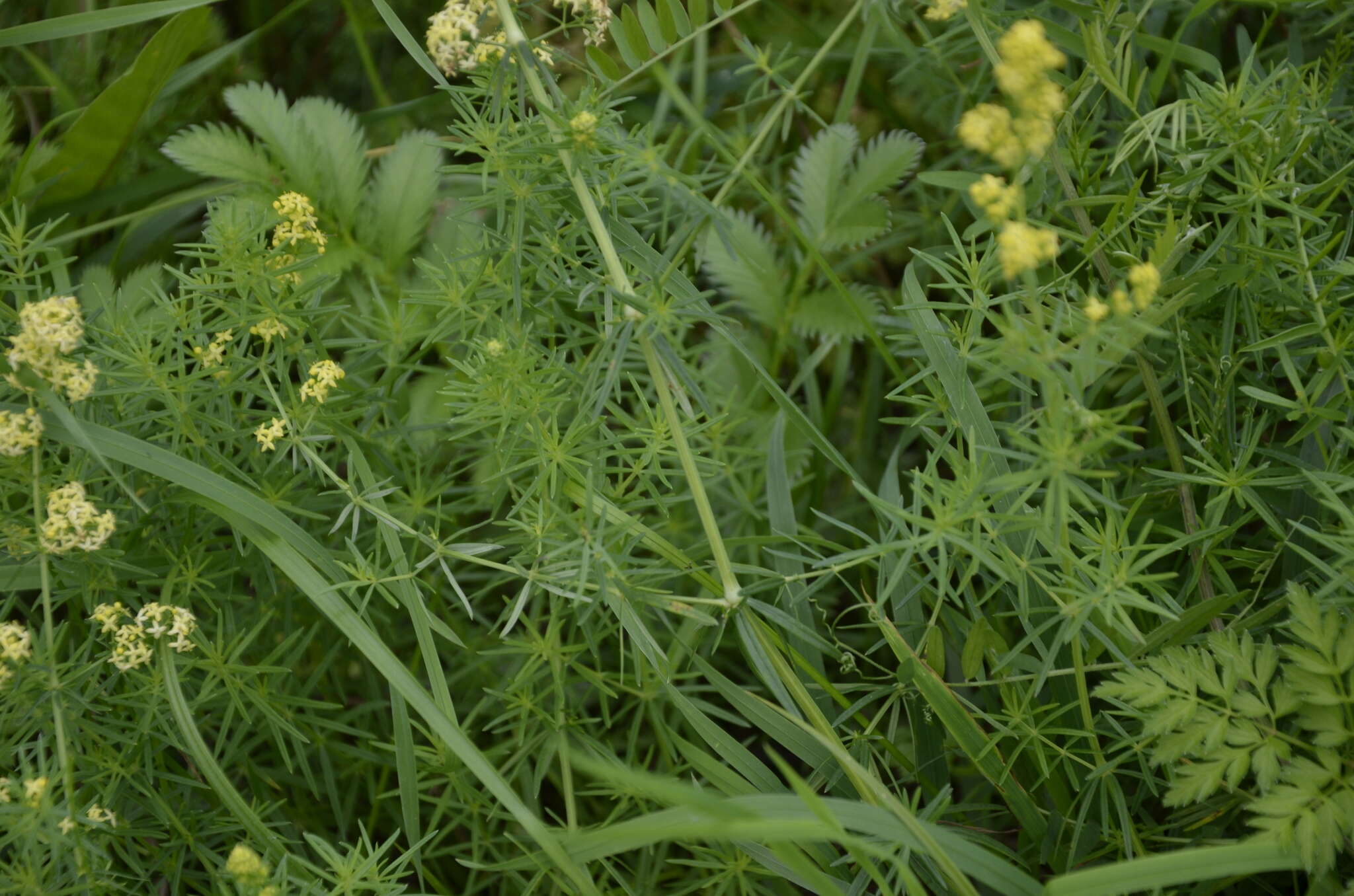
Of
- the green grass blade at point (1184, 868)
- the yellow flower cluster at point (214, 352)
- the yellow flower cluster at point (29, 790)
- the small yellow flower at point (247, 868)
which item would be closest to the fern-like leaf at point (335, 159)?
the yellow flower cluster at point (214, 352)

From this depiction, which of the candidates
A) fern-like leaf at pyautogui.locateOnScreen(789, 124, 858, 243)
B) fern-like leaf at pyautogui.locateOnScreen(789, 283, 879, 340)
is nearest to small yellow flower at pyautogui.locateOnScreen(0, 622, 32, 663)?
fern-like leaf at pyautogui.locateOnScreen(789, 283, 879, 340)

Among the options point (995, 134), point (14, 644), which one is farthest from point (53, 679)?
point (995, 134)

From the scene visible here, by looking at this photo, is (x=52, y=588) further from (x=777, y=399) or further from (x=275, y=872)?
(x=777, y=399)

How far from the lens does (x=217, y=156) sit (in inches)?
79.2

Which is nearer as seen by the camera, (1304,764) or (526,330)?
(1304,764)

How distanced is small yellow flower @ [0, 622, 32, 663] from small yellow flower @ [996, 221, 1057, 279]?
130cm

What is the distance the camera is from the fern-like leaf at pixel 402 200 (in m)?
2.06

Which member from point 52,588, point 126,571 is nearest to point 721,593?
point 126,571

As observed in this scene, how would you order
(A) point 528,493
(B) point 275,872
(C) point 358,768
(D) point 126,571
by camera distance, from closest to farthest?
1. (A) point 528,493
2. (B) point 275,872
3. (D) point 126,571
4. (C) point 358,768

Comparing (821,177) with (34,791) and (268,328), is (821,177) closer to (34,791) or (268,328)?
(268,328)

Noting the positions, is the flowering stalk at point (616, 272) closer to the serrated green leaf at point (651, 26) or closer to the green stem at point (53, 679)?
the serrated green leaf at point (651, 26)

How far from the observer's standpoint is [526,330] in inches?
56.2

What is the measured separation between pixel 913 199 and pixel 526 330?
57.6 inches

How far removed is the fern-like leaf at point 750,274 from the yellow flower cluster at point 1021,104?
1.15 meters
